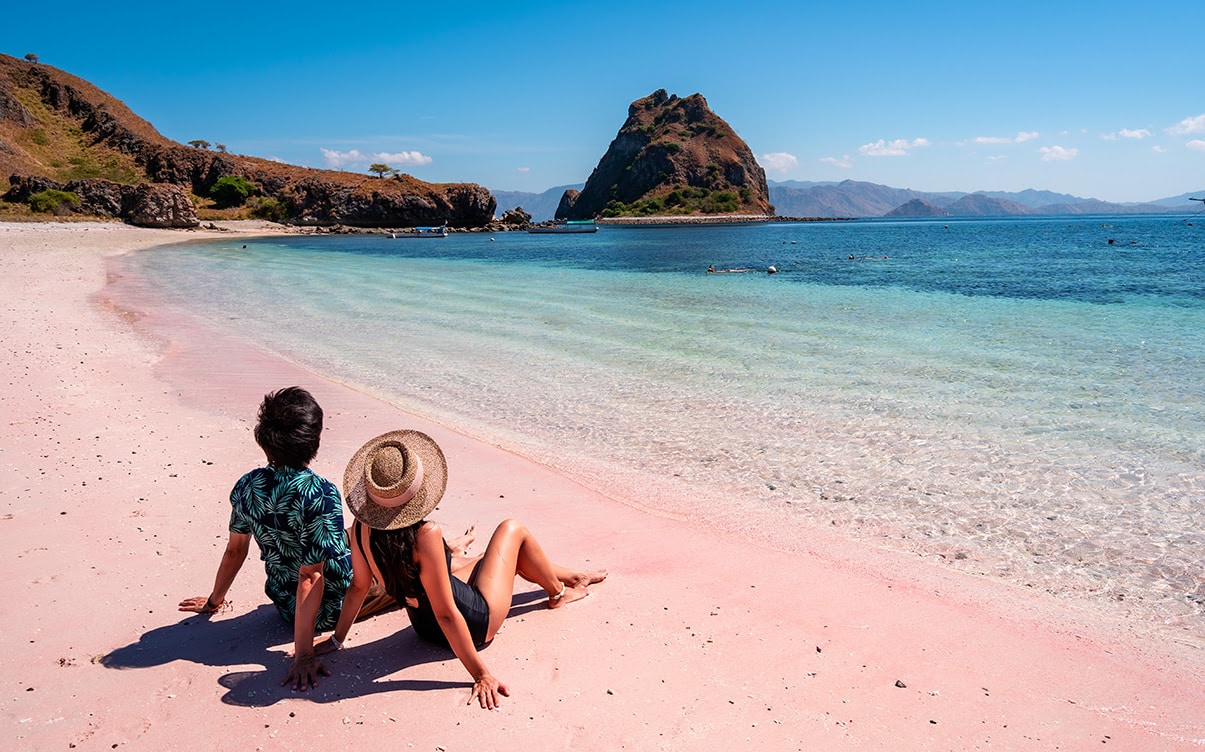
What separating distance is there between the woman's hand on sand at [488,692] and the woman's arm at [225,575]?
1.57m

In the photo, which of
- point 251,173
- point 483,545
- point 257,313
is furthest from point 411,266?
point 251,173

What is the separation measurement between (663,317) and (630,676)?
1638 cm

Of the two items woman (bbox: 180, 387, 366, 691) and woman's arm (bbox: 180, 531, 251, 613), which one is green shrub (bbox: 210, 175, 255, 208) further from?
woman (bbox: 180, 387, 366, 691)

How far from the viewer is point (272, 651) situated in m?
4.08

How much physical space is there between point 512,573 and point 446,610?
71 cm

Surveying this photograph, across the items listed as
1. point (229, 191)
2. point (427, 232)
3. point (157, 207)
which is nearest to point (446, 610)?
point (157, 207)

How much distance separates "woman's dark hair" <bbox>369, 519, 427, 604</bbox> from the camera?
11.9 feet

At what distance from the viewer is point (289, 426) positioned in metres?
3.73

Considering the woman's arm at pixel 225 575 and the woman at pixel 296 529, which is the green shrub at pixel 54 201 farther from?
the woman at pixel 296 529

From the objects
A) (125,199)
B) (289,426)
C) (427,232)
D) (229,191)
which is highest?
(229,191)

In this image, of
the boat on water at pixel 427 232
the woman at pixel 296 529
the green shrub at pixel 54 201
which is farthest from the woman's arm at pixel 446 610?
the boat on water at pixel 427 232

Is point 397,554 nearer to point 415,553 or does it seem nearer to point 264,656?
point 415,553

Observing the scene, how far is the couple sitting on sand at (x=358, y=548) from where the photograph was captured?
3553mm

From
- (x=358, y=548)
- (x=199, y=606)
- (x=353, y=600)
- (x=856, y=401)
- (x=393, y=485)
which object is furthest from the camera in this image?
(x=856, y=401)
